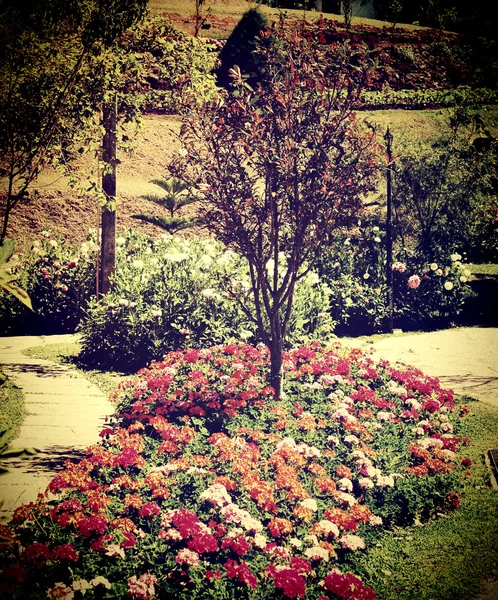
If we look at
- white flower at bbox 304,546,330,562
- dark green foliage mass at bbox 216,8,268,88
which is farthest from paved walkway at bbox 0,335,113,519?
dark green foliage mass at bbox 216,8,268,88

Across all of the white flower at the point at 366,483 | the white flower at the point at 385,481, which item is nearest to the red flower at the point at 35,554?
the white flower at the point at 366,483

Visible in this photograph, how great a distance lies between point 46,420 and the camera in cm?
445

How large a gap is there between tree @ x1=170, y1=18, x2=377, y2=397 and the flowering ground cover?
113 cm

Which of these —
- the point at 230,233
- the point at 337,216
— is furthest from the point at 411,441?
the point at 230,233

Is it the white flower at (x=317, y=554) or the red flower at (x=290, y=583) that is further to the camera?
the white flower at (x=317, y=554)

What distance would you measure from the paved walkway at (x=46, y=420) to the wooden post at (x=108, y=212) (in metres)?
1.19

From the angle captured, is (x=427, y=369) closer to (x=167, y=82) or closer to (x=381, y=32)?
(x=167, y=82)

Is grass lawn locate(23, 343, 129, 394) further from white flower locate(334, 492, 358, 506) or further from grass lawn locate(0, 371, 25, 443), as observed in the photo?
white flower locate(334, 492, 358, 506)

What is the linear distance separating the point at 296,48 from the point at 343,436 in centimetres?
281

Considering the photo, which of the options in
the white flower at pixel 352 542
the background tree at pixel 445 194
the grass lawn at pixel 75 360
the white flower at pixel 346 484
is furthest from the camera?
the background tree at pixel 445 194

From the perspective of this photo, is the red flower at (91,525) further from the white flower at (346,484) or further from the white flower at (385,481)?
the white flower at (385,481)

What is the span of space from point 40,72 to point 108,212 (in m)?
1.75

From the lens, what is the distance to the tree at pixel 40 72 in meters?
4.38

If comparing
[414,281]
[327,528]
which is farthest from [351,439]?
[414,281]
